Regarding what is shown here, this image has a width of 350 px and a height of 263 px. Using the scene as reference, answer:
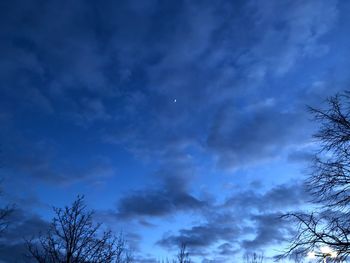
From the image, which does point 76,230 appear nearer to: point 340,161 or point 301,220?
point 301,220

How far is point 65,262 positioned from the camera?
1382cm

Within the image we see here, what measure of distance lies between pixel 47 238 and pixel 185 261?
2617 cm

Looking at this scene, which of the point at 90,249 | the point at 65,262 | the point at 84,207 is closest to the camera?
the point at 65,262

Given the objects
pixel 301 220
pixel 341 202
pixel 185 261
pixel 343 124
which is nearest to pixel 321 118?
pixel 343 124

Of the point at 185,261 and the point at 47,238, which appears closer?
the point at 47,238

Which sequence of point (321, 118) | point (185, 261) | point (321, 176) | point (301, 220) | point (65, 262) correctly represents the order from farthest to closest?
point (185, 261) < point (65, 262) < point (321, 118) < point (321, 176) < point (301, 220)

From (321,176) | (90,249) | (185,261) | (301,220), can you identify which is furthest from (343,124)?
(185,261)

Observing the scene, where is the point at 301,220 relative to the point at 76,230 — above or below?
below

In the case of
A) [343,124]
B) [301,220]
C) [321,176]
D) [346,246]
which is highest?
[343,124]

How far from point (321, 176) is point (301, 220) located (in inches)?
53.2

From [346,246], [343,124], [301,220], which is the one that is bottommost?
[346,246]

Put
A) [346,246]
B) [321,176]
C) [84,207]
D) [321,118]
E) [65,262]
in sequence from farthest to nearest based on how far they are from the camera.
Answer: [84,207]
[65,262]
[321,118]
[321,176]
[346,246]

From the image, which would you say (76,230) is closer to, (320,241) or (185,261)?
(320,241)

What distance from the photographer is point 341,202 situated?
25.6 ft
